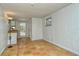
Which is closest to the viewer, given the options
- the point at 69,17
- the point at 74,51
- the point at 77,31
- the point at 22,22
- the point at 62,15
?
the point at 77,31

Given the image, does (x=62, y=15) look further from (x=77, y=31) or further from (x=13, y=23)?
(x=13, y=23)

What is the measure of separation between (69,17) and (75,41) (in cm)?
106

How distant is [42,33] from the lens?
27.3 ft

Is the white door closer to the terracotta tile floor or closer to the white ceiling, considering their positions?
the terracotta tile floor

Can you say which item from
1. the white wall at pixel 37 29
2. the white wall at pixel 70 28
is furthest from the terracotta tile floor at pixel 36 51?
the white wall at pixel 37 29

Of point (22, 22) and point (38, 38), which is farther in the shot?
point (22, 22)

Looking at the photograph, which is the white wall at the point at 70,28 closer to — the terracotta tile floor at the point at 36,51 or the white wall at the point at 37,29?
the terracotta tile floor at the point at 36,51

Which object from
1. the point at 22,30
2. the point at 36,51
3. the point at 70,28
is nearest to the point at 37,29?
the point at 22,30

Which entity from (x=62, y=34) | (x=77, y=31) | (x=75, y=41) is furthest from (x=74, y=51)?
(x=62, y=34)

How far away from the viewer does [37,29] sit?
820 cm

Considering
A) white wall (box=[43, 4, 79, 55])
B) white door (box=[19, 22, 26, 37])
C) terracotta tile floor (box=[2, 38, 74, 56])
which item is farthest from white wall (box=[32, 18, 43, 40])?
white wall (box=[43, 4, 79, 55])

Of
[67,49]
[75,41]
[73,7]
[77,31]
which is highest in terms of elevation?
[73,7]

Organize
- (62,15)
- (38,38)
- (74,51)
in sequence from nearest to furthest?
(74,51) → (62,15) → (38,38)

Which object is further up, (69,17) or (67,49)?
(69,17)
